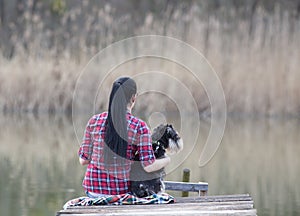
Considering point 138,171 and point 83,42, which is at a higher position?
point 83,42

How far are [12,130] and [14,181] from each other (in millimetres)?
4460

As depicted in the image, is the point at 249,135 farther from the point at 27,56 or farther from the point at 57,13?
the point at 57,13

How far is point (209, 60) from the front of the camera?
14539 millimetres

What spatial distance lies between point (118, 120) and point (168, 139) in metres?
0.42

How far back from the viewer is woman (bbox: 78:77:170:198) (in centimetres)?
482

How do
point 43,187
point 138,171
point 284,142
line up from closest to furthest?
1. point 138,171
2. point 43,187
3. point 284,142

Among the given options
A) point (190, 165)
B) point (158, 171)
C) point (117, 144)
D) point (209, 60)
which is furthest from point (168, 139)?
point (209, 60)

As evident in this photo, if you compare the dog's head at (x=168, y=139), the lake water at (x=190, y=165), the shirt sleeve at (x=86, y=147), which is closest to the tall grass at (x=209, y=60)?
the lake water at (x=190, y=165)

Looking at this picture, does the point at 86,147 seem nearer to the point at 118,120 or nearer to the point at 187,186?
the point at 118,120

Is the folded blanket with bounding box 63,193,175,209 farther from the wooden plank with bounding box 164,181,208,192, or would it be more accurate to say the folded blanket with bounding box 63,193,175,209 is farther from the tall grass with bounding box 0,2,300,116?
the tall grass with bounding box 0,2,300,116

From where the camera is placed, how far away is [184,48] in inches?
563

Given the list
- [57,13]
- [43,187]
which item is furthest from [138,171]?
[57,13]

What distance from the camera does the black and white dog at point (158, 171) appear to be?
4.95m

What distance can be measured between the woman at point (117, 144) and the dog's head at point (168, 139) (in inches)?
3.2
